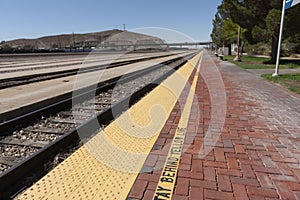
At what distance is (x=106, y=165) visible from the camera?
3.09m

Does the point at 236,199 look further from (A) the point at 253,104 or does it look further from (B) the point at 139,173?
(A) the point at 253,104

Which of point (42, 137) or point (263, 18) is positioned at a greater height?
point (263, 18)

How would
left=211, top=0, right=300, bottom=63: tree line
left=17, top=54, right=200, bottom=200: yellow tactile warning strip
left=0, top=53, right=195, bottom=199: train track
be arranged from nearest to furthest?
1. left=17, top=54, right=200, bottom=200: yellow tactile warning strip
2. left=0, top=53, right=195, bottom=199: train track
3. left=211, top=0, right=300, bottom=63: tree line

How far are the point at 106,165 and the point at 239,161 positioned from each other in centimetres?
182

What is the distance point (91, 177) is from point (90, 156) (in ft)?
1.91

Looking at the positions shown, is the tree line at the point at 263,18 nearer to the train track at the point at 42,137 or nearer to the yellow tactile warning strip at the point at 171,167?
the train track at the point at 42,137

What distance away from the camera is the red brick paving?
2.55m

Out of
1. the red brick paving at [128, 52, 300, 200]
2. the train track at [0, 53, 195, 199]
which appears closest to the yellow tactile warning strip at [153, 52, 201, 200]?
the red brick paving at [128, 52, 300, 200]

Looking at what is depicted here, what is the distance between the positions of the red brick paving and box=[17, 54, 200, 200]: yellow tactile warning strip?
18 centimetres

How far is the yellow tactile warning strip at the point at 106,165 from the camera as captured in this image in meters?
2.49

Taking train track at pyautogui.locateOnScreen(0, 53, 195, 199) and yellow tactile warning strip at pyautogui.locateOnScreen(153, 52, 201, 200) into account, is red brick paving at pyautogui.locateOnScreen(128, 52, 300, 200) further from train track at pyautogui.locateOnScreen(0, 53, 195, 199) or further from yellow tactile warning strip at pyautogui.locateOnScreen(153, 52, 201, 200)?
train track at pyautogui.locateOnScreen(0, 53, 195, 199)

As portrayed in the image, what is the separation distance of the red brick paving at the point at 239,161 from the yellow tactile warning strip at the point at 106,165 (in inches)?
7.2

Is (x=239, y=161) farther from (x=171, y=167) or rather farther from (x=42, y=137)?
(x=42, y=137)

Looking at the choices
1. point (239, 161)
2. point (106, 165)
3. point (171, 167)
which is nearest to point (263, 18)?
point (239, 161)
